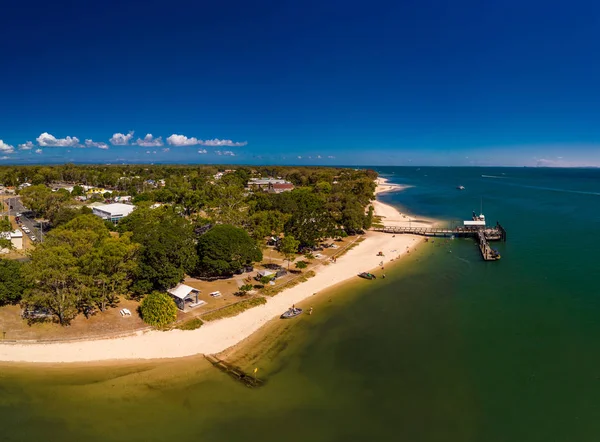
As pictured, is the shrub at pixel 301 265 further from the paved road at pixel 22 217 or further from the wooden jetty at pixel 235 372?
the paved road at pixel 22 217

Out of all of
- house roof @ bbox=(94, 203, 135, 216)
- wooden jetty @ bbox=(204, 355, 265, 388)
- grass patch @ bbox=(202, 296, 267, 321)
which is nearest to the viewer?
wooden jetty @ bbox=(204, 355, 265, 388)

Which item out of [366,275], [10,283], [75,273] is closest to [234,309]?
[75,273]

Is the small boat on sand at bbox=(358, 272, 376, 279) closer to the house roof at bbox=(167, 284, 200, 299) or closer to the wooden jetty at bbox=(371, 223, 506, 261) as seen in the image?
the house roof at bbox=(167, 284, 200, 299)

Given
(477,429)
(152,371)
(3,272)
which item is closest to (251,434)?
(152,371)

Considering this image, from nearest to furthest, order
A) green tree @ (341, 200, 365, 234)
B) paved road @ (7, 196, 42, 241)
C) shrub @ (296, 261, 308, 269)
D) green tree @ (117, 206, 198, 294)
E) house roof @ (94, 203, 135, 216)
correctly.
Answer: green tree @ (117, 206, 198, 294) → shrub @ (296, 261, 308, 269) → paved road @ (7, 196, 42, 241) → green tree @ (341, 200, 365, 234) → house roof @ (94, 203, 135, 216)

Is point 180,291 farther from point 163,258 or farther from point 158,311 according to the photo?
point 158,311

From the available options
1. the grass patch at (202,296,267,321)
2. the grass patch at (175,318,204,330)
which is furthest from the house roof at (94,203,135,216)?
the grass patch at (175,318,204,330)

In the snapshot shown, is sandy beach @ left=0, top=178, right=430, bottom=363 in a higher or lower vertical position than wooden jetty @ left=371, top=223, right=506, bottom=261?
lower

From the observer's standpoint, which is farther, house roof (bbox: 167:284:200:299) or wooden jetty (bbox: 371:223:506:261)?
wooden jetty (bbox: 371:223:506:261)
